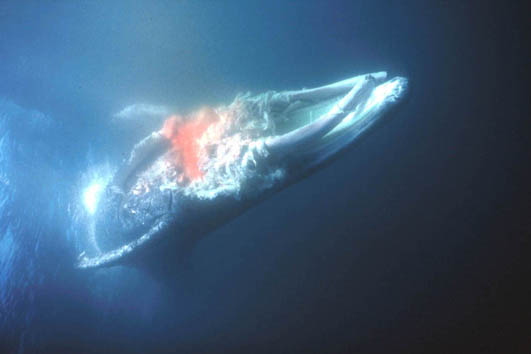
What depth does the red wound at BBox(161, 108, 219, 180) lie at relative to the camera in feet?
18.1

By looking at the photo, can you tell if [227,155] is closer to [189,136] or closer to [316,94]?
[189,136]

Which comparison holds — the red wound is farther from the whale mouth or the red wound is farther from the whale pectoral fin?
the whale pectoral fin

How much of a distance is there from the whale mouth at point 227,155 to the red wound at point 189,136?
29 millimetres

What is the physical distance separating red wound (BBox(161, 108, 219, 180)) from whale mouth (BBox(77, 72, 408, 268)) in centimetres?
3

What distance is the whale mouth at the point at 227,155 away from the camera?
428cm

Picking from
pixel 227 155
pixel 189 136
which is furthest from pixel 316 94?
pixel 189 136

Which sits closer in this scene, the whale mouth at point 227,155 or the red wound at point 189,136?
the whale mouth at point 227,155

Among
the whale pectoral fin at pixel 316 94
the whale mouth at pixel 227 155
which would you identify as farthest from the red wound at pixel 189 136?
the whale pectoral fin at pixel 316 94

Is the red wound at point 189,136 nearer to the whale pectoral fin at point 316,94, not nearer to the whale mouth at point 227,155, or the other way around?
the whale mouth at point 227,155

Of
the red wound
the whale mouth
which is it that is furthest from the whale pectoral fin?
the red wound

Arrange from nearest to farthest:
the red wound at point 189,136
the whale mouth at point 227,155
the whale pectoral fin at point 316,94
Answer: the whale mouth at point 227,155, the whale pectoral fin at point 316,94, the red wound at point 189,136

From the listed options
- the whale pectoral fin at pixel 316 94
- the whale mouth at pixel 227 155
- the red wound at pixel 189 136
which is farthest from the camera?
the red wound at pixel 189 136

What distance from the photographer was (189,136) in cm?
646

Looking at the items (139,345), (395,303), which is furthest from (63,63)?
(395,303)
